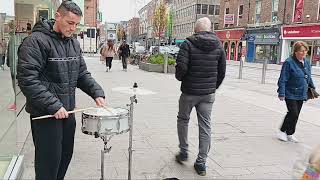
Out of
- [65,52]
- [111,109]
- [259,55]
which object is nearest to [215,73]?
[111,109]

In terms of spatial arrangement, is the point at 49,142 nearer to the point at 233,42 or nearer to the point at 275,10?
the point at 275,10

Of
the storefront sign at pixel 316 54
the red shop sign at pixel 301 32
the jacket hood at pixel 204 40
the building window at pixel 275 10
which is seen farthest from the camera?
the building window at pixel 275 10

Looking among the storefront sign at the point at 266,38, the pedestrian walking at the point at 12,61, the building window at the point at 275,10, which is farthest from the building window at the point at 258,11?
the pedestrian walking at the point at 12,61

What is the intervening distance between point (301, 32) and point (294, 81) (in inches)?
1318

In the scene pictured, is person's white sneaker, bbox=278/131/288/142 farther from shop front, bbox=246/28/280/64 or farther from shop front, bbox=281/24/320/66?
shop front, bbox=246/28/280/64

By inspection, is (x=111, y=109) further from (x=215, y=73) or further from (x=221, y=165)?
(x=221, y=165)

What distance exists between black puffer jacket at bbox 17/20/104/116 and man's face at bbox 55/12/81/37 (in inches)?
3.1

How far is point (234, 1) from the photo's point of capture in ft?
171

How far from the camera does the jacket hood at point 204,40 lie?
4719mm

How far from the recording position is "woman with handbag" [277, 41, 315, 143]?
651 centimetres

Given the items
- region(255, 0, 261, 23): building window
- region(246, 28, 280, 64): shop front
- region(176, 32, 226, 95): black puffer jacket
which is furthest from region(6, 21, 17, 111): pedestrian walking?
region(255, 0, 261, 23): building window

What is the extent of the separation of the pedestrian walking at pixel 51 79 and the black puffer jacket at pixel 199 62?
1.52 meters

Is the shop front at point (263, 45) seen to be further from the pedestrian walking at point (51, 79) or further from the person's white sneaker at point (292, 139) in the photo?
the pedestrian walking at point (51, 79)

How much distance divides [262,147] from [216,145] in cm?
69
